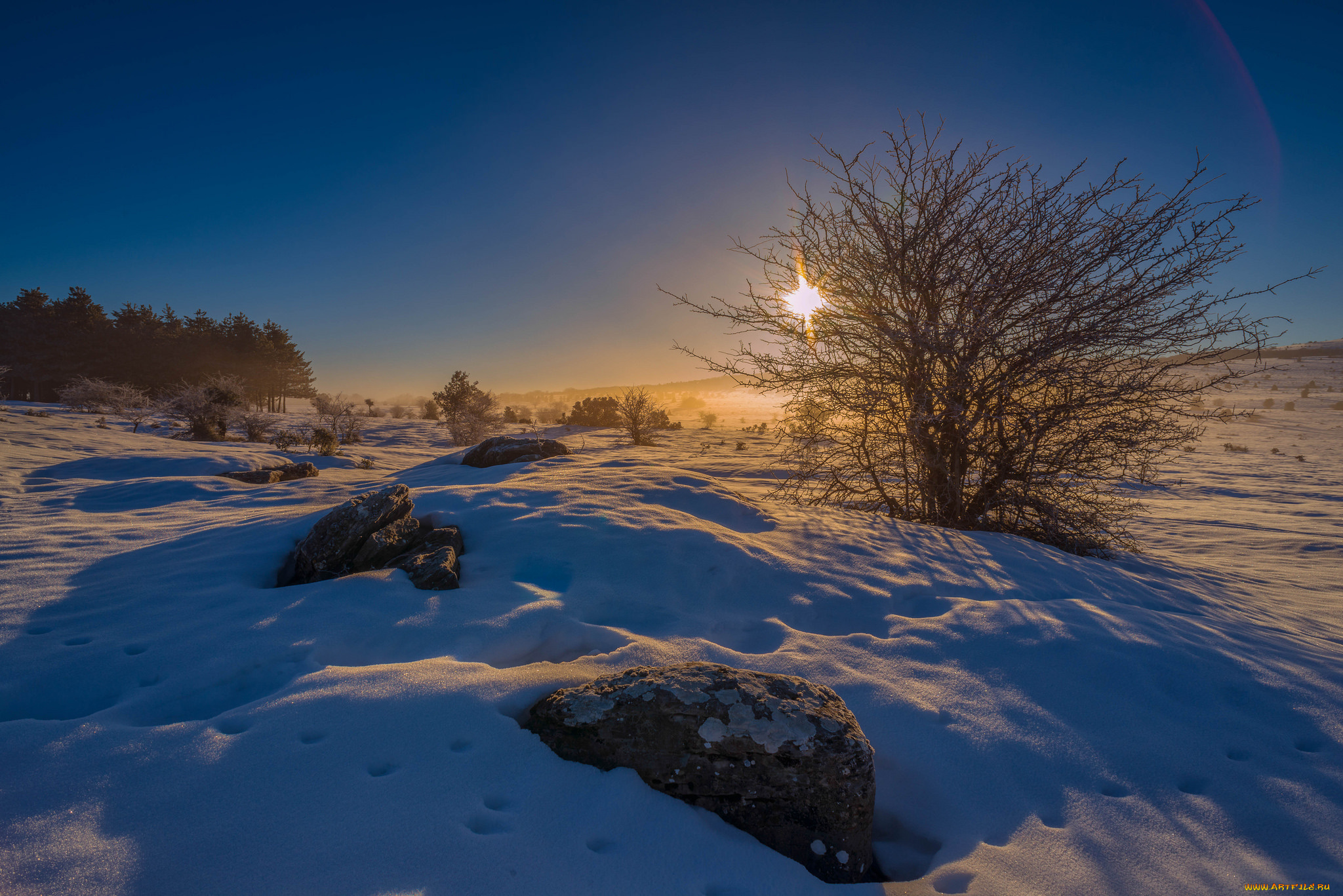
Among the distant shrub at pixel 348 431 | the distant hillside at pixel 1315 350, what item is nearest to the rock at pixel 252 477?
the distant shrub at pixel 348 431

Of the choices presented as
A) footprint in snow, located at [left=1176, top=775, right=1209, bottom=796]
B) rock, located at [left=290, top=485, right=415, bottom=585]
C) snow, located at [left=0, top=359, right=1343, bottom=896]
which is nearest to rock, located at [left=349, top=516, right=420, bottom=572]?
rock, located at [left=290, top=485, right=415, bottom=585]

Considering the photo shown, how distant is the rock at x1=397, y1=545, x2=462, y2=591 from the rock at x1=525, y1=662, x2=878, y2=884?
1.47 m

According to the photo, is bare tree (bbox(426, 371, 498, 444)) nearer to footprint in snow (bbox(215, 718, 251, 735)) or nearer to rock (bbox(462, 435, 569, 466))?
rock (bbox(462, 435, 569, 466))

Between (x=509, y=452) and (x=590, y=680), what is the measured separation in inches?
239

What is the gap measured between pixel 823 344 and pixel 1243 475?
1236cm

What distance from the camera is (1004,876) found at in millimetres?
1360

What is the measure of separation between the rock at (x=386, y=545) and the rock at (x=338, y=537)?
5 centimetres

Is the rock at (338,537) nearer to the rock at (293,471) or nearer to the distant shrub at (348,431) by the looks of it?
the rock at (293,471)

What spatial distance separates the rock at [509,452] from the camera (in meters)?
7.52

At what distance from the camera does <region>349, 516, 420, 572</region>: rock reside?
319 centimetres

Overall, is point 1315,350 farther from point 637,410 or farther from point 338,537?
point 338,537

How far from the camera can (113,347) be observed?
97.1ft

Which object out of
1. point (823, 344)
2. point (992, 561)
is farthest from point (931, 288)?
Result: point (992, 561)

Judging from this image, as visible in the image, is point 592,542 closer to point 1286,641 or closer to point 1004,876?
point 1004,876
